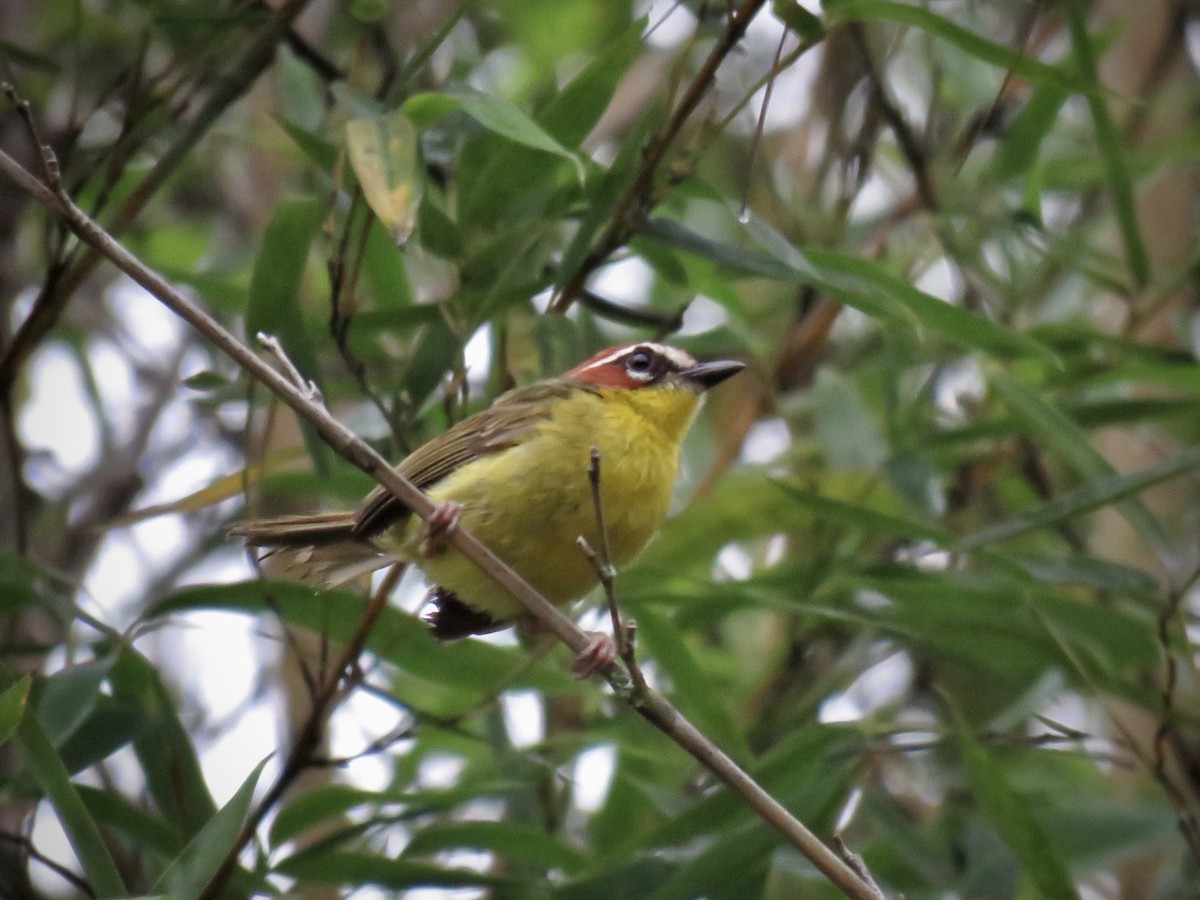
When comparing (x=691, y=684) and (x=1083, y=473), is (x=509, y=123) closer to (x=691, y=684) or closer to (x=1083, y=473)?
(x=691, y=684)

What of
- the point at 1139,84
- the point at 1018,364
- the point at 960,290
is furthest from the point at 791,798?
the point at 1139,84

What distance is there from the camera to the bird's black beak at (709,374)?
12.1 feet

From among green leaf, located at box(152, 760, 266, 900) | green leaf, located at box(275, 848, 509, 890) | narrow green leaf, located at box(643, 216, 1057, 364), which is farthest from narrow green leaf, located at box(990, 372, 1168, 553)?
green leaf, located at box(152, 760, 266, 900)

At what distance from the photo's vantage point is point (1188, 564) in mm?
4324

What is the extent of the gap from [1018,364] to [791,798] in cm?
156

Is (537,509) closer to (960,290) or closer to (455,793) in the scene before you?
(455,793)

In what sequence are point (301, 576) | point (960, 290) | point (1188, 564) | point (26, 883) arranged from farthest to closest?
point (960, 290) → point (1188, 564) → point (301, 576) → point (26, 883)

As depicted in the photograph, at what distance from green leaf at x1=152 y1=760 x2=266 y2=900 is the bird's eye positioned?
4.71 feet

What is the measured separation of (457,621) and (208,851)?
0.87 m

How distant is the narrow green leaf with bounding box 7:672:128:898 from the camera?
9.07 ft

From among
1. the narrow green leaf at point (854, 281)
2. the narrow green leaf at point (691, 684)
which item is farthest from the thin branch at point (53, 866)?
the narrow green leaf at point (854, 281)

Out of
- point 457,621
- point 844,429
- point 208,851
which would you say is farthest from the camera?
point 844,429

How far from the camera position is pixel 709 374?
12.2 feet

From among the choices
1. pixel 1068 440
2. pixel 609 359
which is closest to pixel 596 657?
pixel 609 359
